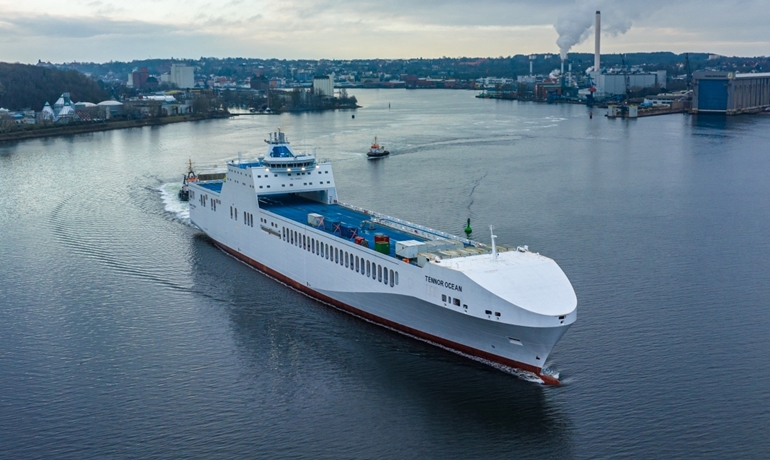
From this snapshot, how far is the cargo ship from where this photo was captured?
46.0 ft

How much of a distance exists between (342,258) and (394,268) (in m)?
2.16

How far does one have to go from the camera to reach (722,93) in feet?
247

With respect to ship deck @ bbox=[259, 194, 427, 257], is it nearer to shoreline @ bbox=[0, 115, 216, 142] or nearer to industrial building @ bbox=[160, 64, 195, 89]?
shoreline @ bbox=[0, 115, 216, 142]

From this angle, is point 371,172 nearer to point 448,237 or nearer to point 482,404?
point 448,237

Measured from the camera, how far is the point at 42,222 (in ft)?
91.0

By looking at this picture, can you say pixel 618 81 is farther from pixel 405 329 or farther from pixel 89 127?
pixel 405 329

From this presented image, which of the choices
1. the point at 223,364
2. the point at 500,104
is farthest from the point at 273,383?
the point at 500,104

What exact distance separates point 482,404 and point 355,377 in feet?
8.31

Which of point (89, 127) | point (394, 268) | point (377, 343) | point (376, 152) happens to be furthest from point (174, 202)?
point (89, 127)

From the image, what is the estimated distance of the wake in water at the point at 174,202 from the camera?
29025 mm

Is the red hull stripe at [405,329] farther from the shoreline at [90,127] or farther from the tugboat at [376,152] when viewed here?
the shoreline at [90,127]

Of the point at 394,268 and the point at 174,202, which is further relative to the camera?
the point at 174,202

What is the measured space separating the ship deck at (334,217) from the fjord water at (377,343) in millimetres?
1877

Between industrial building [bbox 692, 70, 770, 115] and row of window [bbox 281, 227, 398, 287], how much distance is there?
66.4 meters
